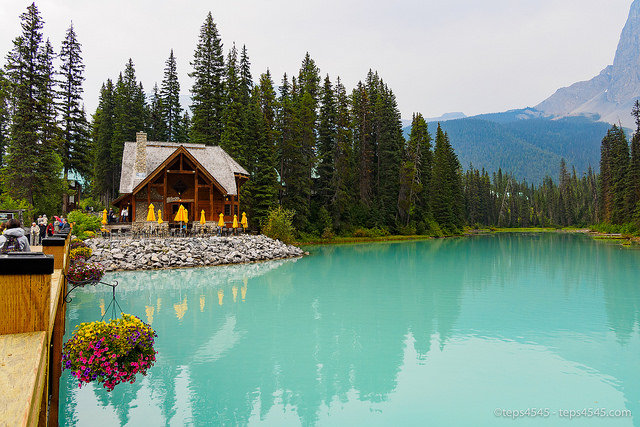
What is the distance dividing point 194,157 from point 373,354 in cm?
2460

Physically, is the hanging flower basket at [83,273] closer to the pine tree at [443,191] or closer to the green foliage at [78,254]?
the green foliage at [78,254]

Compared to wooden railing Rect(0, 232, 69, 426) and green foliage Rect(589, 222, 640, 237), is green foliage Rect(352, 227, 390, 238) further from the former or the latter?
wooden railing Rect(0, 232, 69, 426)

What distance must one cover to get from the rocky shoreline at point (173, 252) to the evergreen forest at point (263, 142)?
416 inches

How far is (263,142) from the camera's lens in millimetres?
42750

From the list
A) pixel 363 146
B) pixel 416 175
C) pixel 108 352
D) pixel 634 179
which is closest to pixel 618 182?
pixel 634 179

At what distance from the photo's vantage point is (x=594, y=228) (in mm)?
79938

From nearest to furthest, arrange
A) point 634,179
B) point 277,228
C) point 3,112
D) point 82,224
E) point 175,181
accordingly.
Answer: point 82,224, point 175,181, point 277,228, point 3,112, point 634,179

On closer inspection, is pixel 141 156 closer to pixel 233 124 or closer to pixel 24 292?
pixel 233 124

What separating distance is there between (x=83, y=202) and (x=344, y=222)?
29.9 metres

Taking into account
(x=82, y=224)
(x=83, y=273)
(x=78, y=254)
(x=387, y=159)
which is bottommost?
(x=83, y=273)

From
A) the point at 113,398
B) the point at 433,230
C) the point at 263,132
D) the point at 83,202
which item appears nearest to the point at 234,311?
the point at 113,398

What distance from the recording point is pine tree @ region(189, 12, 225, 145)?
147 feet

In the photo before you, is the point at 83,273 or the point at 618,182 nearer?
the point at 83,273

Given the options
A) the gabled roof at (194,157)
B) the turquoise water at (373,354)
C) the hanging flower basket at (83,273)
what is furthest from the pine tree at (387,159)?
the hanging flower basket at (83,273)
